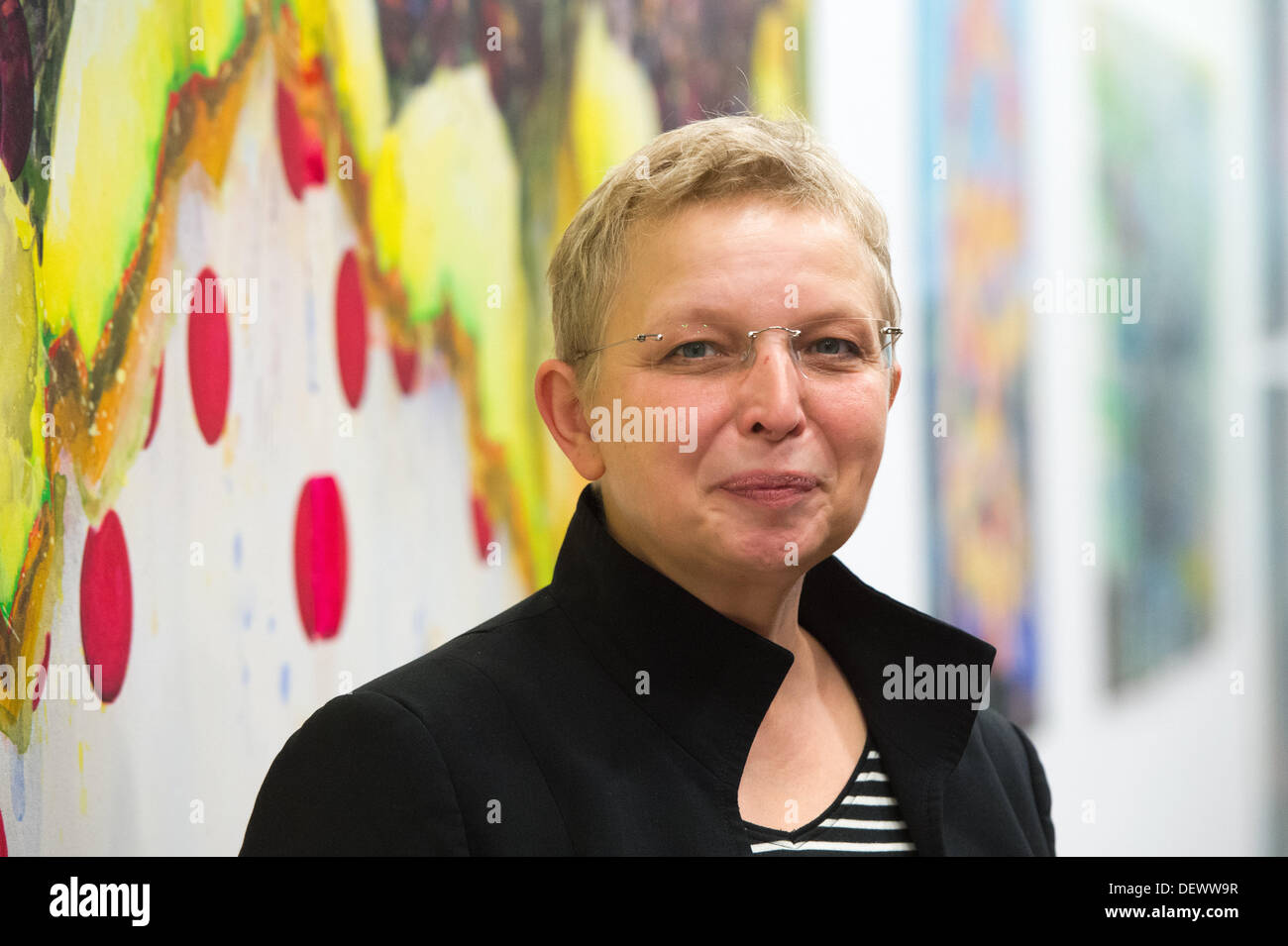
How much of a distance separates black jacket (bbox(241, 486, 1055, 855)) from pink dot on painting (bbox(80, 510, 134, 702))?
0.33 m

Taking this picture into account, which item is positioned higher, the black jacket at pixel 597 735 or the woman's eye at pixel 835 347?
the woman's eye at pixel 835 347

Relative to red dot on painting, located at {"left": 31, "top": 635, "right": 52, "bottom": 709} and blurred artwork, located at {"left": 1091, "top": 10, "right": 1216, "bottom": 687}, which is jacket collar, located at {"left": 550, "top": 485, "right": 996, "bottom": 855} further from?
blurred artwork, located at {"left": 1091, "top": 10, "right": 1216, "bottom": 687}

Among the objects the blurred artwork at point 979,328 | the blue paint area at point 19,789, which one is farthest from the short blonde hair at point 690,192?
the blurred artwork at point 979,328

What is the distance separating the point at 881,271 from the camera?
1.40 m

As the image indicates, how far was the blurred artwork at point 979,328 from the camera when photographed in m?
2.88

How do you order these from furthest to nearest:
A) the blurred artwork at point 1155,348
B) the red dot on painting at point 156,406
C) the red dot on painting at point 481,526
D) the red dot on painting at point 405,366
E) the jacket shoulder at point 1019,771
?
the blurred artwork at point 1155,348 → the red dot on painting at point 481,526 → the red dot on painting at point 405,366 → the jacket shoulder at point 1019,771 → the red dot on painting at point 156,406

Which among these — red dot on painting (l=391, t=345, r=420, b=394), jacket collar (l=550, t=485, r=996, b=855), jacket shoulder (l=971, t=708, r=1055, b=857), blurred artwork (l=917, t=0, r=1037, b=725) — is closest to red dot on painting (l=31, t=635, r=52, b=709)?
jacket collar (l=550, t=485, r=996, b=855)

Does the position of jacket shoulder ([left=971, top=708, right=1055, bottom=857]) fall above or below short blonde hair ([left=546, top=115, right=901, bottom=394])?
below

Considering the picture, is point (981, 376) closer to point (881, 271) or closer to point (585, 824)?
point (881, 271)

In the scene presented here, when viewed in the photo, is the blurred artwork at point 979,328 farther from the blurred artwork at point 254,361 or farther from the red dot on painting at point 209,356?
the red dot on painting at point 209,356

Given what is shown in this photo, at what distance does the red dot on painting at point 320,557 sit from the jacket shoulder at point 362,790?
1.87ft

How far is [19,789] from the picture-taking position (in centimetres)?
132

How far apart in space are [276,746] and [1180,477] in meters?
2.68

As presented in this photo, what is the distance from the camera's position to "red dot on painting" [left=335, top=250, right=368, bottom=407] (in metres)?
1.77
